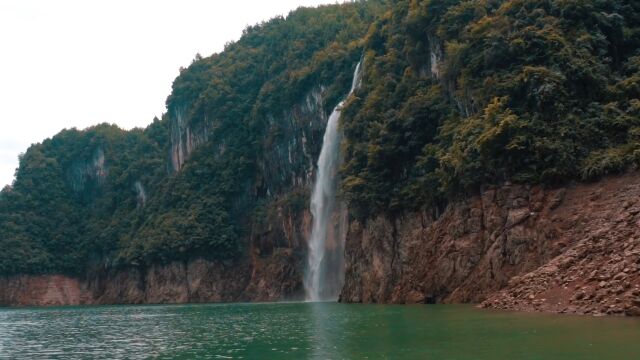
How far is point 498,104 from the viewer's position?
3906cm

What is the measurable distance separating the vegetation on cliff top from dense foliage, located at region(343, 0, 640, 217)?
113mm

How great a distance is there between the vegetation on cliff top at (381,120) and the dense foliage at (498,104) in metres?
0.11

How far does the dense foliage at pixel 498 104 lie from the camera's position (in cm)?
3650

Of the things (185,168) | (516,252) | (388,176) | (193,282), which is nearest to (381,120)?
(388,176)

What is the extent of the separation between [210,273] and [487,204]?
5799 centimetres

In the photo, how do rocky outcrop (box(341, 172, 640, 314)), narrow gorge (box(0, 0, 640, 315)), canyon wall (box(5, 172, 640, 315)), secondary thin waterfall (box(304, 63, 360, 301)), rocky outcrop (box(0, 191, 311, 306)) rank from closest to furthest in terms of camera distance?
canyon wall (box(5, 172, 640, 315)) < rocky outcrop (box(341, 172, 640, 314)) < narrow gorge (box(0, 0, 640, 315)) < secondary thin waterfall (box(304, 63, 360, 301)) < rocky outcrop (box(0, 191, 311, 306))

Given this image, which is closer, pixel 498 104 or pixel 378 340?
pixel 378 340

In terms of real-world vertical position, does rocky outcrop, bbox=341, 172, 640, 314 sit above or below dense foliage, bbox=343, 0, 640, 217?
below

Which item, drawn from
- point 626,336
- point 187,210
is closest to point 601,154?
point 626,336

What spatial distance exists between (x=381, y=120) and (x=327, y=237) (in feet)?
49.2

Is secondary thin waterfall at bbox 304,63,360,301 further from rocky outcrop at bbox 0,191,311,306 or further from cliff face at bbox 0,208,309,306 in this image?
cliff face at bbox 0,208,309,306

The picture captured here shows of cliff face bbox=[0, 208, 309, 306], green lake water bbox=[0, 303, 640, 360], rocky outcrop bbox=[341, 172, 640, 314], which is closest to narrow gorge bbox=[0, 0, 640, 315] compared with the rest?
rocky outcrop bbox=[341, 172, 640, 314]

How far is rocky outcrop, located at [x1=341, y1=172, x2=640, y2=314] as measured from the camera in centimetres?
2572

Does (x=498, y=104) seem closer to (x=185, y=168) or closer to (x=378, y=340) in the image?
A: (x=378, y=340)
